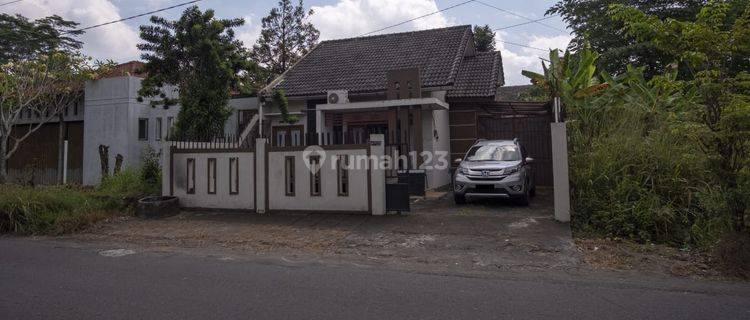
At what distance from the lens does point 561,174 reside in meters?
8.95

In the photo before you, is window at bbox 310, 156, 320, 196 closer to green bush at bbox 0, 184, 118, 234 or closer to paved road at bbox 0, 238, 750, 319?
paved road at bbox 0, 238, 750, 319

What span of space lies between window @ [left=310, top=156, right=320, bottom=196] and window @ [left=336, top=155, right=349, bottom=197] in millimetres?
512

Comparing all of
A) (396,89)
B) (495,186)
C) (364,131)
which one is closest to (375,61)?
(364,131)

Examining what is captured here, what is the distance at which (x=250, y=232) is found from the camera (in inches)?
357

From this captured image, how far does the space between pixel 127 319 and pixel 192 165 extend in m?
7.66

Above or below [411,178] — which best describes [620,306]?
below

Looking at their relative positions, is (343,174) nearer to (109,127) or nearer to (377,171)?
(377,171)

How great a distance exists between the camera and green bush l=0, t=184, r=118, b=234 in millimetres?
9609

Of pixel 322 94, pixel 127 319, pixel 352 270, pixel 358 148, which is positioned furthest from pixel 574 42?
pixel 127 319

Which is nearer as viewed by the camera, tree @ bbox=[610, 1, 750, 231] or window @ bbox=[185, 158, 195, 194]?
tree @ bbox=[610, 1, 750, 231]

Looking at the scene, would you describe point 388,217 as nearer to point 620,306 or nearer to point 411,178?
point 411,178

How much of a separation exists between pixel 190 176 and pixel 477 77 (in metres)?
10.4

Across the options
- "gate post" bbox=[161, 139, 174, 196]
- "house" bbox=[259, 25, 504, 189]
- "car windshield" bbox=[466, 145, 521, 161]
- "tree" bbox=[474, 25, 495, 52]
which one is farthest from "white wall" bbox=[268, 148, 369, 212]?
"tree" bbox=[474, 25, 495, 52]

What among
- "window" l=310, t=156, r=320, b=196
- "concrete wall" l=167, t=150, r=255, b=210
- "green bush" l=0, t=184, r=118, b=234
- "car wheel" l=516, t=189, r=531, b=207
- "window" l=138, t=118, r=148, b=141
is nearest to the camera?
"green bush" l=0, t=184, r=118, b=234
